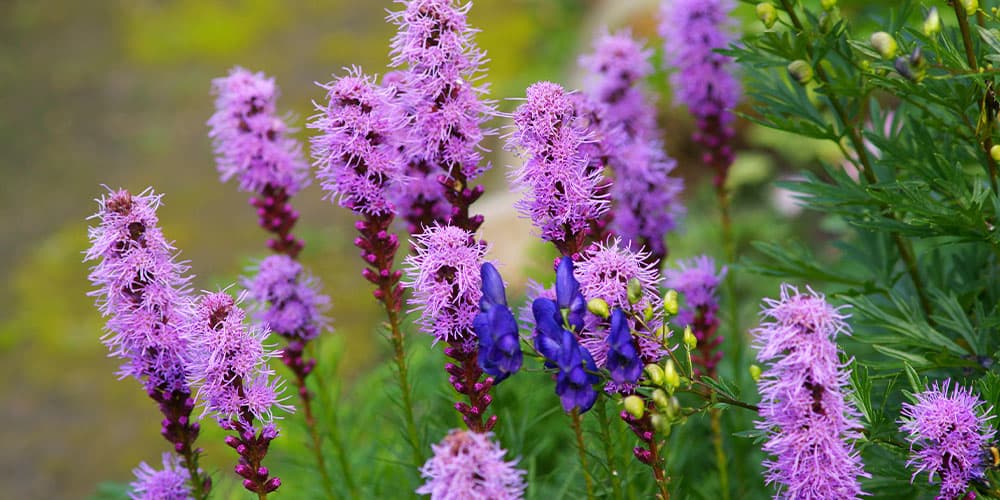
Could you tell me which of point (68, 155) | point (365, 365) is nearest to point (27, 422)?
point (365, 365)

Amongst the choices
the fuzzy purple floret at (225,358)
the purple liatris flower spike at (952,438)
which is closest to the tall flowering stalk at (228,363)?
the fuzzy purple floret at (225,358)

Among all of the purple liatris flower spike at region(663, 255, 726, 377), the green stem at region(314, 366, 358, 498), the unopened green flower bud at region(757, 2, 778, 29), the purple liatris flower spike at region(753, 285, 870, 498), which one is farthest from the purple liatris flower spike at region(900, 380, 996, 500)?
the green stem at region(314, 366, 358, 498)

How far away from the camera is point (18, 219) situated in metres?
9.53

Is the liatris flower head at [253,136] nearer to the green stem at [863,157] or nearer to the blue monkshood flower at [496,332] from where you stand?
the blue monkshood flower at [496,332]

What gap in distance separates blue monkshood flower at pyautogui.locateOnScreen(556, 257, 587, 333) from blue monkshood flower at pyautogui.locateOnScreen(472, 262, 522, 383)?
0.40 feet

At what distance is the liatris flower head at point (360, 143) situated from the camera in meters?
2.65

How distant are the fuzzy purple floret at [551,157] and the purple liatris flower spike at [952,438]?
0.93 m

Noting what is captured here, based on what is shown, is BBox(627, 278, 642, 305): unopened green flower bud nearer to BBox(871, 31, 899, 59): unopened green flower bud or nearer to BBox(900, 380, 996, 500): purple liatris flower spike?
BBox(900, 380, 996, 500): purple liatris flower spike

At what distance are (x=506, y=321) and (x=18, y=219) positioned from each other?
8886mm

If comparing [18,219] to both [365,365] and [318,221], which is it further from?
[365,365]

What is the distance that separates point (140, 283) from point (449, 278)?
807 millimetres

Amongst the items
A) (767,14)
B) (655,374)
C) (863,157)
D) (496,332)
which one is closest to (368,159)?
(496,332)

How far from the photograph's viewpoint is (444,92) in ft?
8.68

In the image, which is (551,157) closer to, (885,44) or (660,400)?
(660,400)
